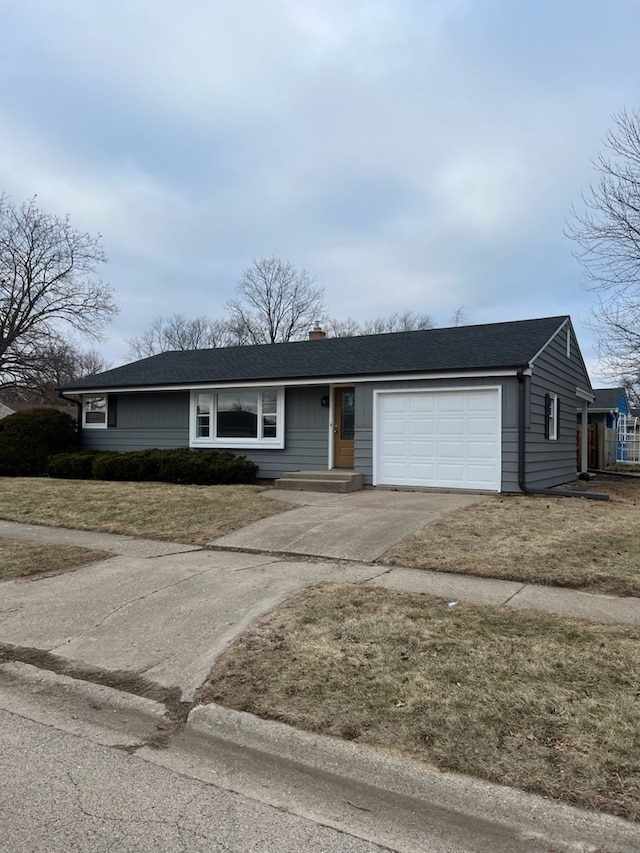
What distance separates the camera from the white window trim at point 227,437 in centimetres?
1550

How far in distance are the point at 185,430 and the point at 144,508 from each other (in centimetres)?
606

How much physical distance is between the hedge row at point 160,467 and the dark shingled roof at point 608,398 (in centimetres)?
2165

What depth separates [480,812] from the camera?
2781 millimetres

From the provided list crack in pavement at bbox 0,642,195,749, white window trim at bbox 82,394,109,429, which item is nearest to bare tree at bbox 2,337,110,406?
white window trim at bbox 82,394,109,429

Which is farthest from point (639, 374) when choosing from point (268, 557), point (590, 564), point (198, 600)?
point (198, 600)

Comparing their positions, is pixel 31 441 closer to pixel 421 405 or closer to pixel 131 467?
pixel 131 467

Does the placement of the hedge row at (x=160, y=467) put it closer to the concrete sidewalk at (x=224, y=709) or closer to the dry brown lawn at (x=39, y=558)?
the dry brown lawn at (x=39, y=558)

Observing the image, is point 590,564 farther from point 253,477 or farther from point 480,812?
point 253,477

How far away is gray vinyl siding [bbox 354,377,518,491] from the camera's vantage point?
12.2 m

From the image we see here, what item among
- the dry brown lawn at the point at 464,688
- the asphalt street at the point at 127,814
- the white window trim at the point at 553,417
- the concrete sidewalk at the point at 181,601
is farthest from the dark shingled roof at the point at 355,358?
the asphalt street at the point at 127,814

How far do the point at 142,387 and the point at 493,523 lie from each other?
11309 mm

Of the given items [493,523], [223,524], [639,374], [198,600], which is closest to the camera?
[198,600]

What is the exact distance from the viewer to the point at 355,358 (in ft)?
50.2

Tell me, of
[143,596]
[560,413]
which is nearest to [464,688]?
[143,596]
